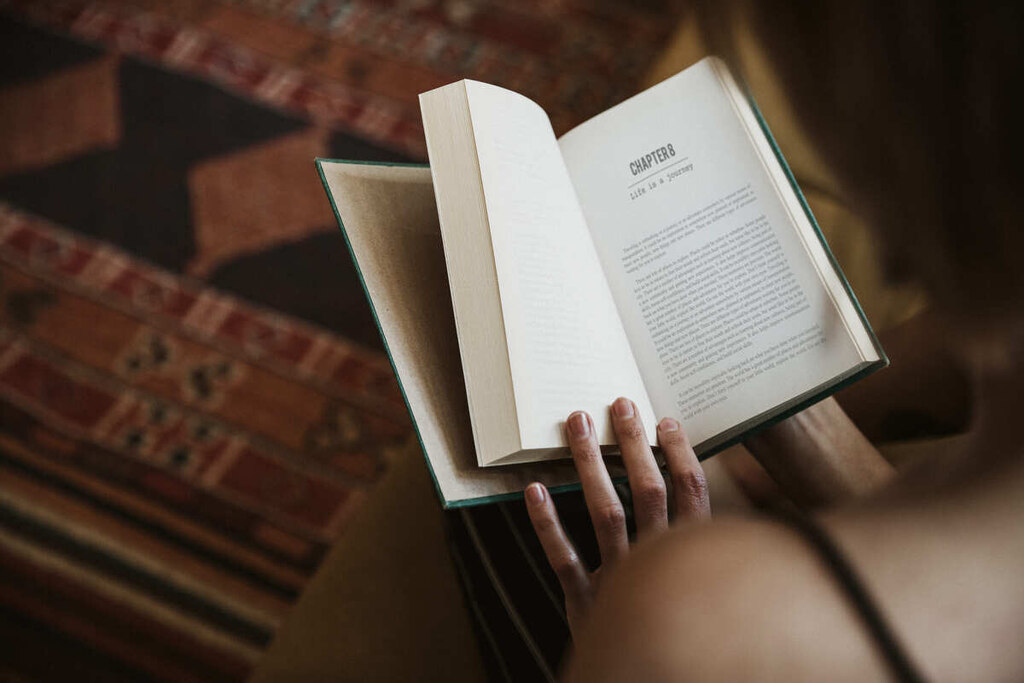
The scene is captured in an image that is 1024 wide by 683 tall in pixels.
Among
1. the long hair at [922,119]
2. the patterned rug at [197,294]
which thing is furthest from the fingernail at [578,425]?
the patterned rug at [197,294]

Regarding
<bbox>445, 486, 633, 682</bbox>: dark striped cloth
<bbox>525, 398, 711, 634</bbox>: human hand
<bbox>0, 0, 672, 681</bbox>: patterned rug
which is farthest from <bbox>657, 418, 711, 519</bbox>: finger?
<bbox>0, 0, 672, 681</bbox>: patterned rug

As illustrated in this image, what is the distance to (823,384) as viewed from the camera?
1.77ft

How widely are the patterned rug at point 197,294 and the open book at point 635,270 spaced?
2.32 ft

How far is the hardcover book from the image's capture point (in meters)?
0.49

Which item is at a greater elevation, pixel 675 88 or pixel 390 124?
pixel 390 124

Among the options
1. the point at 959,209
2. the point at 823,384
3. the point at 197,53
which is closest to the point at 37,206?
the point at 197,53

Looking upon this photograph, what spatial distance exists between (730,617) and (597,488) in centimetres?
16

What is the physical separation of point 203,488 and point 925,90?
1.11m

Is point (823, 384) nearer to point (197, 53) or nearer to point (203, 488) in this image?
point (203, 488)

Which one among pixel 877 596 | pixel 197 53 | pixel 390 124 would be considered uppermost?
pixel 197 53

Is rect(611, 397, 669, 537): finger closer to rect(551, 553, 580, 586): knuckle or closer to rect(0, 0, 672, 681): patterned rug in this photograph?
rect(551, 553, 580, 586): knuckle

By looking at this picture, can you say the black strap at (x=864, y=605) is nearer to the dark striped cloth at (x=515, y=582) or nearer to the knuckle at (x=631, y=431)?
the knuckle at (x=631, y=431)

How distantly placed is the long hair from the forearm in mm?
329

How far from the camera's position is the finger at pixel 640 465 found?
51 centimetres
